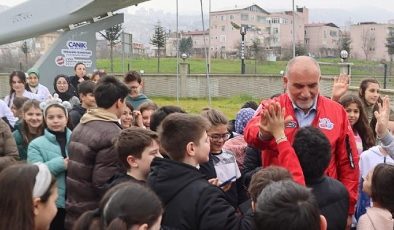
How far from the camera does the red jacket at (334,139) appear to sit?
3.11m

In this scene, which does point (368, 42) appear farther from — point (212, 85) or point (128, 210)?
point (128, 210)

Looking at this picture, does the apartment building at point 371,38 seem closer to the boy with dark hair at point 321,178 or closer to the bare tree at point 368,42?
the bare tree at point 368,42

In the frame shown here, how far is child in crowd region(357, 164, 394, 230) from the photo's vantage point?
8.97ft

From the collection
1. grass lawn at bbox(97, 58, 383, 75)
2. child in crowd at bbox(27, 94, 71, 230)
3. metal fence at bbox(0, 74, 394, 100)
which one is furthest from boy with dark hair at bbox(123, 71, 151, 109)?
metal fence at bbox(0, 74, 394, 100)

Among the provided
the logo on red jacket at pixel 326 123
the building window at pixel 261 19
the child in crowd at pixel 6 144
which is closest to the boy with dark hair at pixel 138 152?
the logo on red jacket at pixel 326 123

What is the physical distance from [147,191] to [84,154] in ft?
4.99

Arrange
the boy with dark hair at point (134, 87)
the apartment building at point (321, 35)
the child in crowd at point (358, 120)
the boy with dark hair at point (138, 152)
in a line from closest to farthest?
the boy with dark hair at point (138, 152) → the child in crowd at point (358, 120) → the boy with dark hair at point (134, 87) → the apartment building at point (321, 35)

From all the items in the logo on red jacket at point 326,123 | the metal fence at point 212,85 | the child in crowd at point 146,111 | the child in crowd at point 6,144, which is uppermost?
the logo on red jacket at point 326,123

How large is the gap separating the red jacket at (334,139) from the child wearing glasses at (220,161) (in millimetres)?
329

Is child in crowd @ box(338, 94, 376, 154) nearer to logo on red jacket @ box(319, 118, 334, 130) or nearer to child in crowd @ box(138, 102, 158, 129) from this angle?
logo on red jacket @ box(319, 118, 334, 130)

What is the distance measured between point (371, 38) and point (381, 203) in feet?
189

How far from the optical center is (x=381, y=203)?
2787mm

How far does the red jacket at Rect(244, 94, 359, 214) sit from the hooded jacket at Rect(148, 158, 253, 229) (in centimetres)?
63

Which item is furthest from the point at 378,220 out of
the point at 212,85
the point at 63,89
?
the point at 212,85
